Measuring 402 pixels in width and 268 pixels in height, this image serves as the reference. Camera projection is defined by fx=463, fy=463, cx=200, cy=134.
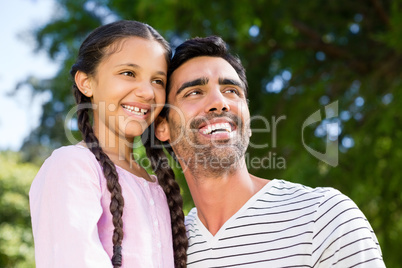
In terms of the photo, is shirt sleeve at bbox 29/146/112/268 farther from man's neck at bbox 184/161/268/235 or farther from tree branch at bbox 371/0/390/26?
tree branch at bbox 371/0/390/26

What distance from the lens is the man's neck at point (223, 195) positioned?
198cm

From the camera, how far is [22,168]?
11.8 metres

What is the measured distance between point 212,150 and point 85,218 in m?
0.71

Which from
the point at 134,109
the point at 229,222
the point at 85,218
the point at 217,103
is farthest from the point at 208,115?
the point at 85,218

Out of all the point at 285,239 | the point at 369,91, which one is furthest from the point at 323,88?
the point at 285,239

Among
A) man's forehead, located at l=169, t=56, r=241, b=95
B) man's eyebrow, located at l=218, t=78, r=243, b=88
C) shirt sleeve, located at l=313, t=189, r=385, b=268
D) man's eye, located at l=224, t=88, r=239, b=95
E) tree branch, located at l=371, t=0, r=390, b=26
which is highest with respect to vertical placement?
tree branch, located at l=371, t=0, r=390, b=26

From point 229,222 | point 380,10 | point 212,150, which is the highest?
point 380,10

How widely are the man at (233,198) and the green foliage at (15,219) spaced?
325 inches

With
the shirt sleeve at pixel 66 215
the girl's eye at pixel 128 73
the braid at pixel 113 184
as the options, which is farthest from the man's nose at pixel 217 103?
the shirt sleeve at pixel 66 215

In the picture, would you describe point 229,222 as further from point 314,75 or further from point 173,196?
point 314,75

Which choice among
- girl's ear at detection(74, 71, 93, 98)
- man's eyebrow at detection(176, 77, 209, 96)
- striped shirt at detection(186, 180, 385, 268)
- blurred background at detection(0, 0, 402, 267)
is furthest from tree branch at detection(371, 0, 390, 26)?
girl's ear at detection(74, 71, 93, 98)

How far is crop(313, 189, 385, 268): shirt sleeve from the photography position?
150cm

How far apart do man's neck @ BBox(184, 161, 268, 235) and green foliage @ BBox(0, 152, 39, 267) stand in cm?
834

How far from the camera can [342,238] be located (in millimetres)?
1553
